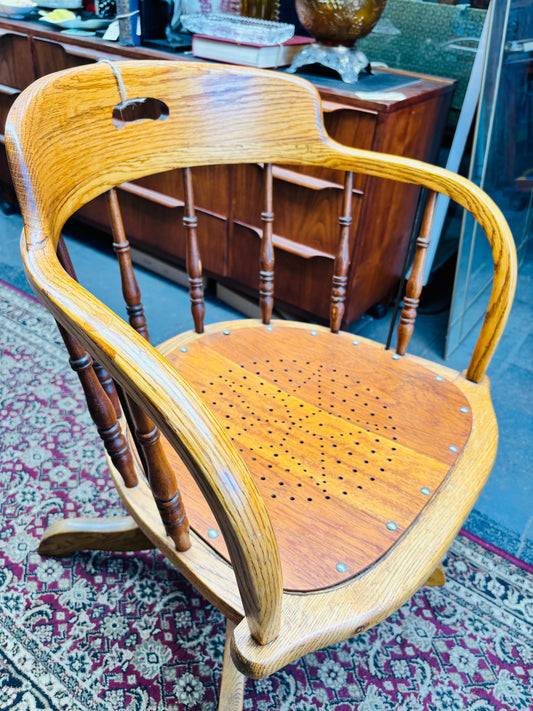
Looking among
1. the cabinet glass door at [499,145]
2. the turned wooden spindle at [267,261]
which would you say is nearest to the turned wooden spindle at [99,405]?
the turned wooden spindle at [267,261]

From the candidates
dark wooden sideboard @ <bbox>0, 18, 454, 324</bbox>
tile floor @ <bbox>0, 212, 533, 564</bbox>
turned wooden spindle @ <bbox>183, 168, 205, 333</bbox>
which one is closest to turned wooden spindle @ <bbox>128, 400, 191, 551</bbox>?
turned wooden spindle @ <bbox>183, 168, 205, 333</bbox>

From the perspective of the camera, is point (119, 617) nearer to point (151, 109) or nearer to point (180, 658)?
point (180, 658)

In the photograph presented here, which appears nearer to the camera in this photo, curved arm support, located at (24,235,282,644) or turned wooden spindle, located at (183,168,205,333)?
curved arm support, located at (24,235,282,644)

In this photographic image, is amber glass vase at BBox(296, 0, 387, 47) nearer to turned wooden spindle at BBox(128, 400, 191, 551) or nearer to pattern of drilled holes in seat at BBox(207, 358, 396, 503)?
pattern of drilled holes in seat at BBox(207, 358, 396, 503)

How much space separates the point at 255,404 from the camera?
0.78 meters

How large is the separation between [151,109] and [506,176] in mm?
1108

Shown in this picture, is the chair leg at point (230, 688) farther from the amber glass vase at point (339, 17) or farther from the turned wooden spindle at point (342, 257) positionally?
the amber glass vase at point (339, 17)

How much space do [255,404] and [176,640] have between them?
1.58ft

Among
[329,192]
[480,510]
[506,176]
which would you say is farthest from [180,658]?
[506,176]

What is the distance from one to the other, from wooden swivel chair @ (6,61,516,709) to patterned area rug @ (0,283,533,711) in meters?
0.10

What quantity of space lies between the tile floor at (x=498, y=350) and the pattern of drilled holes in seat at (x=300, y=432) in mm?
604

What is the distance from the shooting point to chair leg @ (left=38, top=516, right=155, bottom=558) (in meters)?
0.98

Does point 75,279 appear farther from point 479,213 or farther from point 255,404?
point 479,213

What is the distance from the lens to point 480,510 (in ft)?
3.98
